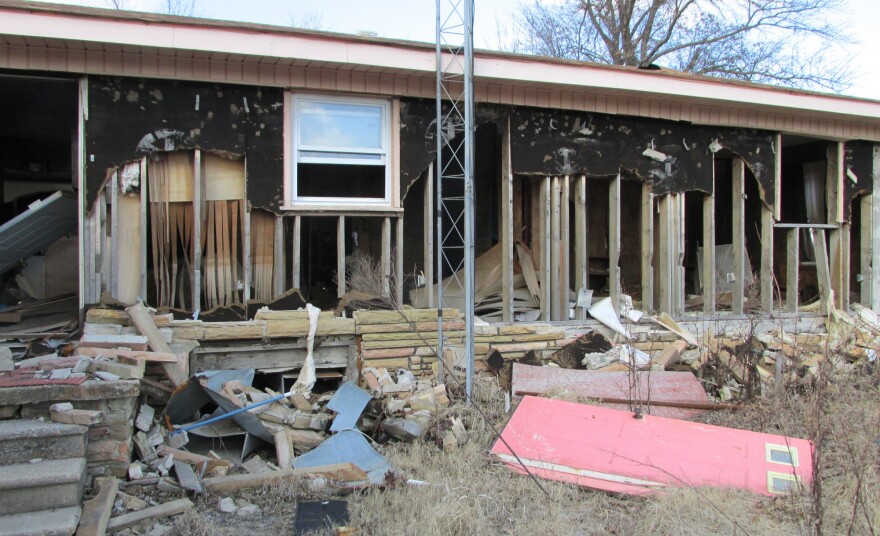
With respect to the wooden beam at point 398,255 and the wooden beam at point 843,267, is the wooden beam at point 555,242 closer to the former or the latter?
the wooden beam at point 398,255

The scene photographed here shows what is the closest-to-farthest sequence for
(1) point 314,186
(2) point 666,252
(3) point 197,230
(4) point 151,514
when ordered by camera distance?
(4) point 151,514 → (3) point 197,230 → (1) point 314,186 → (2) point 666,252

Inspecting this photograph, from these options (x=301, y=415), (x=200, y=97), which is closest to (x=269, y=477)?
(x=301, y=415)

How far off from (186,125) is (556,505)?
17.1 feet

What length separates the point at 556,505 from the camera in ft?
14.1

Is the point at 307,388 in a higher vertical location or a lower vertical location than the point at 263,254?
lower

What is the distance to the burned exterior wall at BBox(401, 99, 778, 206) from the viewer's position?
745 cm

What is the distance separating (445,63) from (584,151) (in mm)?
2358

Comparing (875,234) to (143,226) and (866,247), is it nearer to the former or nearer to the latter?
(866,247)

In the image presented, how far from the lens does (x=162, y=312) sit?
258 inches

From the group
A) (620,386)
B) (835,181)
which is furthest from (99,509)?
(835,181)

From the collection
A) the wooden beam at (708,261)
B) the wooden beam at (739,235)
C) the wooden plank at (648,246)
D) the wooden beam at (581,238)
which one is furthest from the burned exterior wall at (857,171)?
the wooden beam at (581,238)

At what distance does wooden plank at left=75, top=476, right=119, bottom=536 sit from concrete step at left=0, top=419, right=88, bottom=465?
263 millimetres

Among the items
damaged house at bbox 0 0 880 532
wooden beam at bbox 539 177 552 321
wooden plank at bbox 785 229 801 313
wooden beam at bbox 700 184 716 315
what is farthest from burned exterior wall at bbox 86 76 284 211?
wooden plank at bbox 785 229 801 313

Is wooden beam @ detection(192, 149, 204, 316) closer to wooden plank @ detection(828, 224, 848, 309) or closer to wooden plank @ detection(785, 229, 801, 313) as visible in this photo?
wooden plank @ detection(785, 229, 801, 313)
